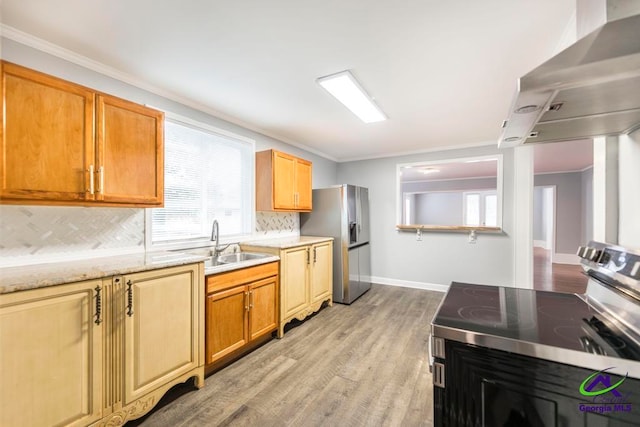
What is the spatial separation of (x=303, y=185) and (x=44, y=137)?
2614 millimetres

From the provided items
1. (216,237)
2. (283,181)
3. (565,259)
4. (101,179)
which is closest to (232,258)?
(216,237)

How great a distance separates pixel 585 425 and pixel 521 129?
1061 millimetres

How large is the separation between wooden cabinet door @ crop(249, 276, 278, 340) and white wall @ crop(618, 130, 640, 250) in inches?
97.5

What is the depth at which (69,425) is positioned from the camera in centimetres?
136

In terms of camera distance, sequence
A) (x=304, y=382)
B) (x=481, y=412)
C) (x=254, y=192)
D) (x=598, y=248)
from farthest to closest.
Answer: (x=254, y=192) < (x=304, y=382) < (x=598, y=248) < (x=481, y=412)

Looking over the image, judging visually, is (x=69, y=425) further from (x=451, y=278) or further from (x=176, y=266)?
(x=451, y=278)

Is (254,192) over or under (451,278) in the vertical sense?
over

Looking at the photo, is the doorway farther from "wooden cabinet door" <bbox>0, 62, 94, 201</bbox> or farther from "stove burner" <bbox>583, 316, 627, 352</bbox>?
"wooden cabinet door" <bbox>0, 62, 94, 201</bbox>

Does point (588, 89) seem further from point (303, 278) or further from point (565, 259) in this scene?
point (565, 259)

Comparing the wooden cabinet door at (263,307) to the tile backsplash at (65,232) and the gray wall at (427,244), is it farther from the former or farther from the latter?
the gray wall at (427,244)

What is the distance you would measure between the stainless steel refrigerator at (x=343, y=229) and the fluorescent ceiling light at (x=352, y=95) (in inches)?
46.9

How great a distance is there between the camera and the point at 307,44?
A: 1751 millimetres

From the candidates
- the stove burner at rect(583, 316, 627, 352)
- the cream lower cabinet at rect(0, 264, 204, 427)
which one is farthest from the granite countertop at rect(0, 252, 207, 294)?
the stove burner at rect(583, 316, 627, 352)

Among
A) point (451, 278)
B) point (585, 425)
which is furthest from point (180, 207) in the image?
point (451, 278)
